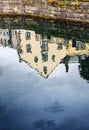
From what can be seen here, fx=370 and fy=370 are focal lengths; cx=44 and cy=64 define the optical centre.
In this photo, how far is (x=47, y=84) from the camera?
2783cm

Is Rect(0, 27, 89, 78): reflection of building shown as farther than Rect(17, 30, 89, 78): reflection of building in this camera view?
No

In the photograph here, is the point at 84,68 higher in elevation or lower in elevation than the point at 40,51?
higher

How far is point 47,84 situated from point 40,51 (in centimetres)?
1524

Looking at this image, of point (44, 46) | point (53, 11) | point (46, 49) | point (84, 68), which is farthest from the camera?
point (53, 11)

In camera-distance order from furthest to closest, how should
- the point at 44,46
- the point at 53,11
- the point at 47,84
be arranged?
1. the point at 53,11
2. the point at 44,46
3. the point at 47,84

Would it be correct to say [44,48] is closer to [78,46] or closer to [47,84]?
[78,46]

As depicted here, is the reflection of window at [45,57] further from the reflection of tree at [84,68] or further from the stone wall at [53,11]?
the reflection of tree at [84,68]

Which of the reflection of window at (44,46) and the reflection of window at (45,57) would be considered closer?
the reflection of window at (44,46)

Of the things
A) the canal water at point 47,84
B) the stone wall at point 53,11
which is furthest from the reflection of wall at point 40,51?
the stone wall at point 53,11

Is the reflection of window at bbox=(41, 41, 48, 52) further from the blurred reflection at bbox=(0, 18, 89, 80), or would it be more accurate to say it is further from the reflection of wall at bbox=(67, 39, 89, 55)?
the reflection of wall at bbox=(67, 39, 89, 55)

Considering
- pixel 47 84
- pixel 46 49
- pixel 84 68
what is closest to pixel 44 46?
pixel 46 49

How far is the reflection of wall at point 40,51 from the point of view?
130 feet

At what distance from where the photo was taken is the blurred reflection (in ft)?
125

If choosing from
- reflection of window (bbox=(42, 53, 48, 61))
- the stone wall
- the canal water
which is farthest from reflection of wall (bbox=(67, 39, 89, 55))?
the stone wall
